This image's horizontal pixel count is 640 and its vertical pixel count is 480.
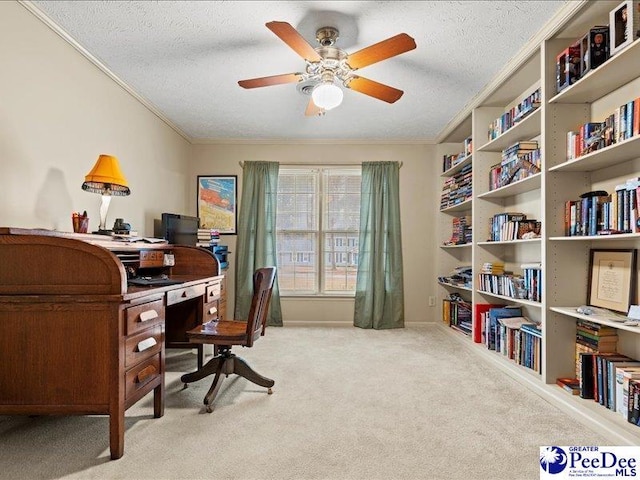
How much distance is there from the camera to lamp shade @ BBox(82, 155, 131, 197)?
2445 mm

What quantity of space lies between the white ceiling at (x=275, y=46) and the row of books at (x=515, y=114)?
0.33m

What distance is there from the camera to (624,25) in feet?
6.37

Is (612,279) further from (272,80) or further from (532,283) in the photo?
(272,80)

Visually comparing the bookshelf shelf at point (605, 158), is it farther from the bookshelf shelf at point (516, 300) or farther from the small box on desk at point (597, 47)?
the bookshelf shelf at point (516, 300)

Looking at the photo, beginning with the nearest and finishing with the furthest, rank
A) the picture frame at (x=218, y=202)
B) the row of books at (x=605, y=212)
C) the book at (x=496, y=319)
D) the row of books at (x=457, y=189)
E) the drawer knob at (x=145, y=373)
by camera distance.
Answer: the drawer knob at (x=145, y=373)
the row of books at (x=605, y=212)
the book at (x=496, y=319)
the row of books at (x=457, y=189)
the picture frame at (x=218, y=202)

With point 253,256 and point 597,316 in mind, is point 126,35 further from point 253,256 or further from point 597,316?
point 597,316

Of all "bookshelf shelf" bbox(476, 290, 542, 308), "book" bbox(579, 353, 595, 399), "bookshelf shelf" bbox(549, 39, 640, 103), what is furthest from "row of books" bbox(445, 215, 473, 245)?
"book" bbox(579, 353, 595, 399)

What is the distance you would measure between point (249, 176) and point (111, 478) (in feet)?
12.4

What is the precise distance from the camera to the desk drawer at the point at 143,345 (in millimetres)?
1777

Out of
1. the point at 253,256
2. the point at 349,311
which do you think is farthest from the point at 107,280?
the point at 349,311

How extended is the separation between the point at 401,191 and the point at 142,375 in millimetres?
3846

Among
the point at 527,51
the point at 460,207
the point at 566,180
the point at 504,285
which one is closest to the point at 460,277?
the point at 460,207

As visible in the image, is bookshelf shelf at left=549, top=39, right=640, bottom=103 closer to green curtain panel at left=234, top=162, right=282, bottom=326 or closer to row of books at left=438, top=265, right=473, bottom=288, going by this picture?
row of books at left=438, top=265, right=473, bottom=288

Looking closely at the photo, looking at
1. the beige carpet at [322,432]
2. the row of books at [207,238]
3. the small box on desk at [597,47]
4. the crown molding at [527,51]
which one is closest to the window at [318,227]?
the row of books at [207,238]
